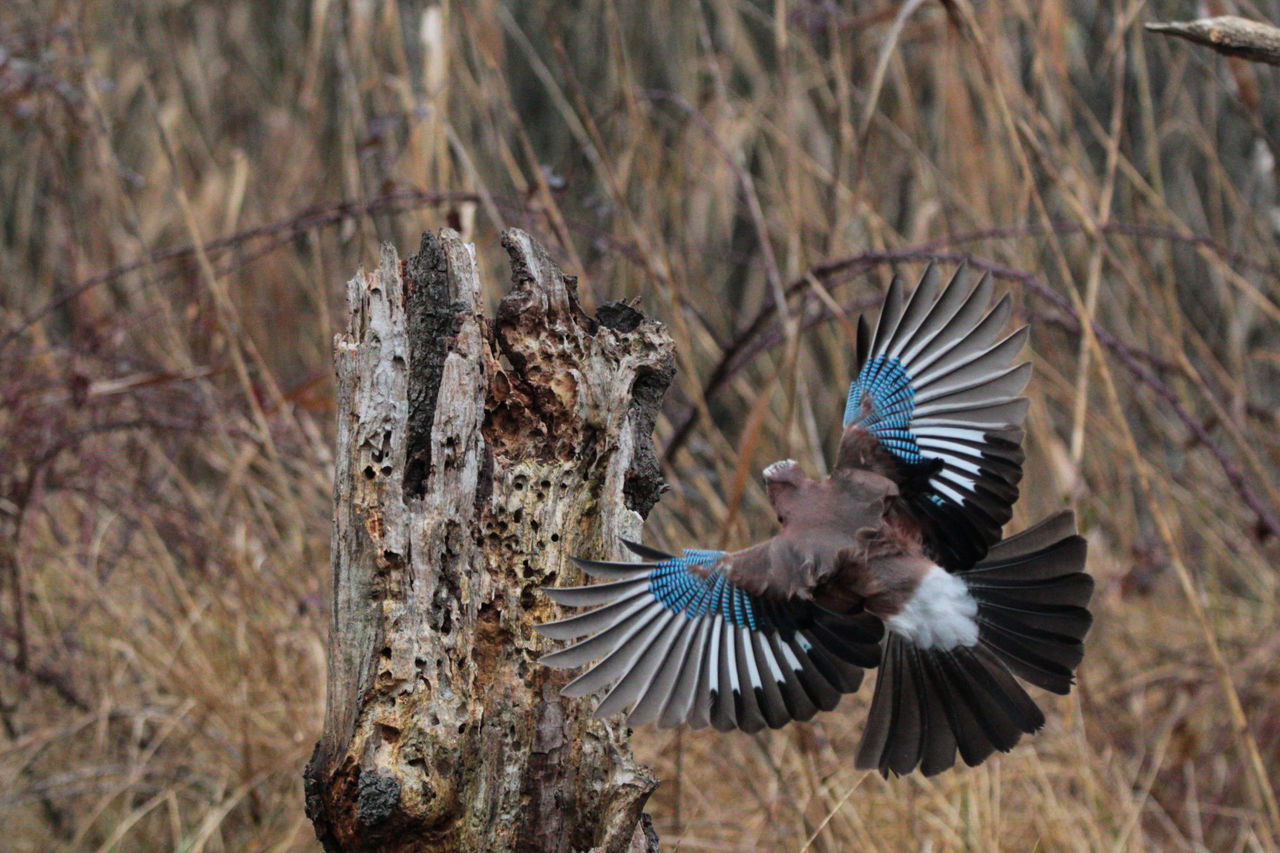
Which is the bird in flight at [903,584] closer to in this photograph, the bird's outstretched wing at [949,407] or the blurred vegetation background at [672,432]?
the bird's outstretched wing at [949,407]

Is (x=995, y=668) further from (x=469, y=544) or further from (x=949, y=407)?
(x=469, y=544)

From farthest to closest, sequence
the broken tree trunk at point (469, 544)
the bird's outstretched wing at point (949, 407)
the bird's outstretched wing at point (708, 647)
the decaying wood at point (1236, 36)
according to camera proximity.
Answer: the bird's outstretched wing at point (949, 407) → the decaying wood at point (1236, 36) → the bird's outstretched wing at point (708, 647) → the broken tree trunk at point (469, 544)

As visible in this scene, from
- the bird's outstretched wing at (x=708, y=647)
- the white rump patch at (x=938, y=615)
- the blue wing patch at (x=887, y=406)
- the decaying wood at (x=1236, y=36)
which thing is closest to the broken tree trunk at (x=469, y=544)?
the bird's outstretched wing at (x=708, y=647)

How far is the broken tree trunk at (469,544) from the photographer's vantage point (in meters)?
1.52

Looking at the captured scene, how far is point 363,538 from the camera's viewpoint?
1547 millimetres

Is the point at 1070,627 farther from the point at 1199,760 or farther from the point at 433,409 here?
the point at 1199,760

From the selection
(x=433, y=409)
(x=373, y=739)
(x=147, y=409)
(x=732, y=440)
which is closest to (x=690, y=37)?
(x=732, y=440)

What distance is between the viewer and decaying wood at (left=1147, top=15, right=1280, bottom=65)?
1.76 metres

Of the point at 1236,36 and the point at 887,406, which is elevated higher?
the point at 1236,36

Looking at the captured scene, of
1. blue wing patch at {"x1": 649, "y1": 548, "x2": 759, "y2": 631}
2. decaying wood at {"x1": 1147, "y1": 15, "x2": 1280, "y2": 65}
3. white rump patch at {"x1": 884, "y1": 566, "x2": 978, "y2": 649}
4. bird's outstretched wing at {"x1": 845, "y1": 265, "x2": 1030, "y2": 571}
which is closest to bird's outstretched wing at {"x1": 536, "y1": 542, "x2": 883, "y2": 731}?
blue wing patch at {"x1": 649, "y1": 548, "x2": 759, "y2": 631}

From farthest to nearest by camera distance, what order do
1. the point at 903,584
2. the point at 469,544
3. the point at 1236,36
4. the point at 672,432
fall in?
the point at 672,432, the point at 903,584, the point at 1236,36, the point at 469,544

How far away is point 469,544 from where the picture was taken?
1.59 meters

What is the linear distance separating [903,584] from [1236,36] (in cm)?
90

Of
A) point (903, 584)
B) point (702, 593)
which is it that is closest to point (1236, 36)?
point (903, 584)
